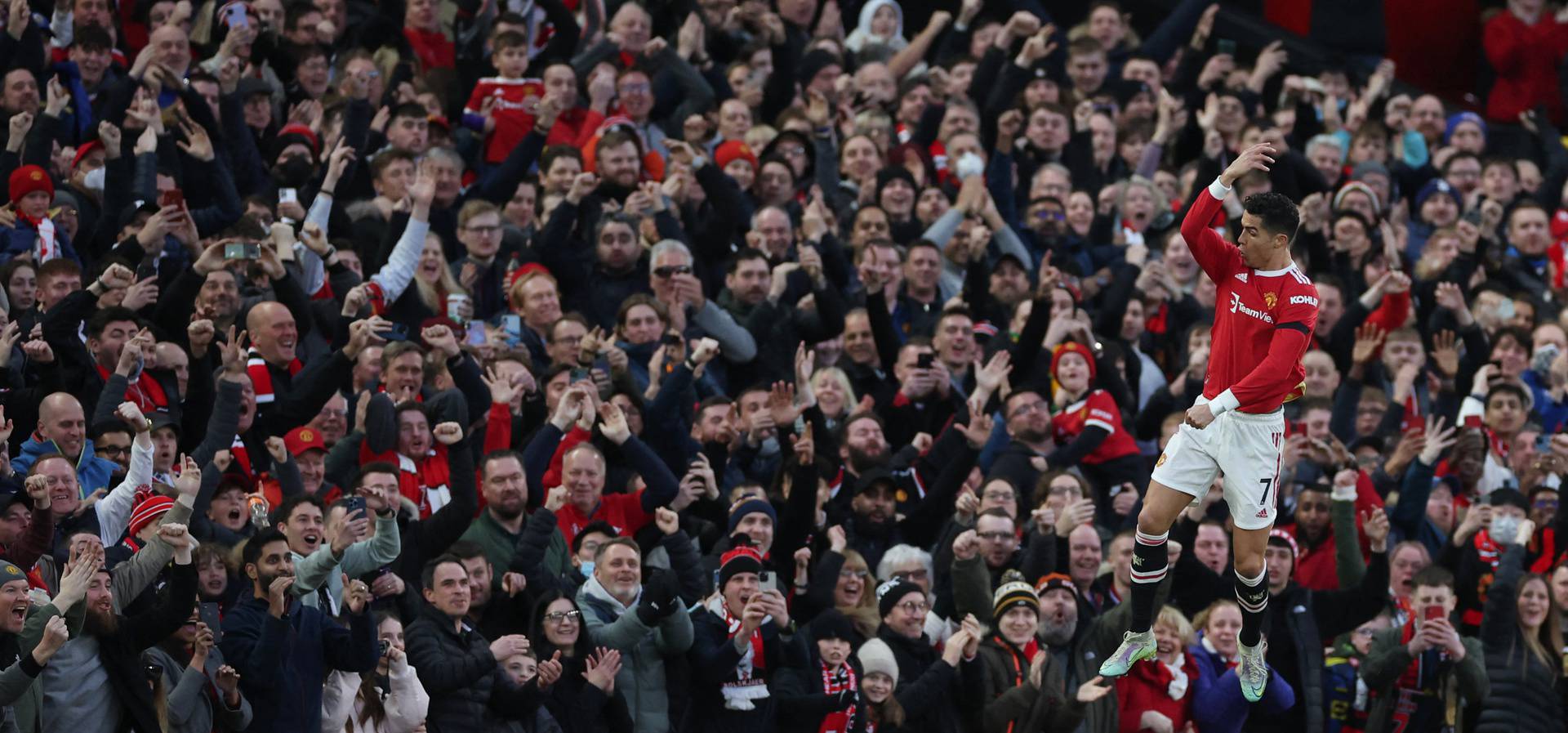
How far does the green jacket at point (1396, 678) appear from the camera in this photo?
15.3 metres

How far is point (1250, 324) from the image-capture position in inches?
444

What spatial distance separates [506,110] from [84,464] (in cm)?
640

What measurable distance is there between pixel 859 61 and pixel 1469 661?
8881 millimetres

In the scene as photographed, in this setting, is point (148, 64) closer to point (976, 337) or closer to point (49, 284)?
point (49, 284)

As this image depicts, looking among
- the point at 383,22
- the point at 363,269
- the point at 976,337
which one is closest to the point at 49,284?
the point at 363,269

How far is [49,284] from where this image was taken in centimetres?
1427

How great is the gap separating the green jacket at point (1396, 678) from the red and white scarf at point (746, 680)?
405 cm

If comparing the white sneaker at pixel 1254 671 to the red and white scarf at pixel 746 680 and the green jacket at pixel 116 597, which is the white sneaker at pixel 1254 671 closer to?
the red and white scarf at pixel 746 680

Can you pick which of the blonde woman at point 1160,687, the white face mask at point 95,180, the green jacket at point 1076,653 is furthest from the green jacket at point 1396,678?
the white face mask at point 95,180

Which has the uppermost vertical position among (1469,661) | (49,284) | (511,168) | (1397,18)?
(49,284)

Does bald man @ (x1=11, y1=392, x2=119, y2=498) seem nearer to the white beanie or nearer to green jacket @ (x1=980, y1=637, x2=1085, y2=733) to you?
the white beanie

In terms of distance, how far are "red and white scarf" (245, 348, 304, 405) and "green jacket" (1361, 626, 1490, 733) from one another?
709 centimetres

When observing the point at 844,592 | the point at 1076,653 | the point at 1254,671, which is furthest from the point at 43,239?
the point at 1254,671

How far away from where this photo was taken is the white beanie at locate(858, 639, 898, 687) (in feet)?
47.1
